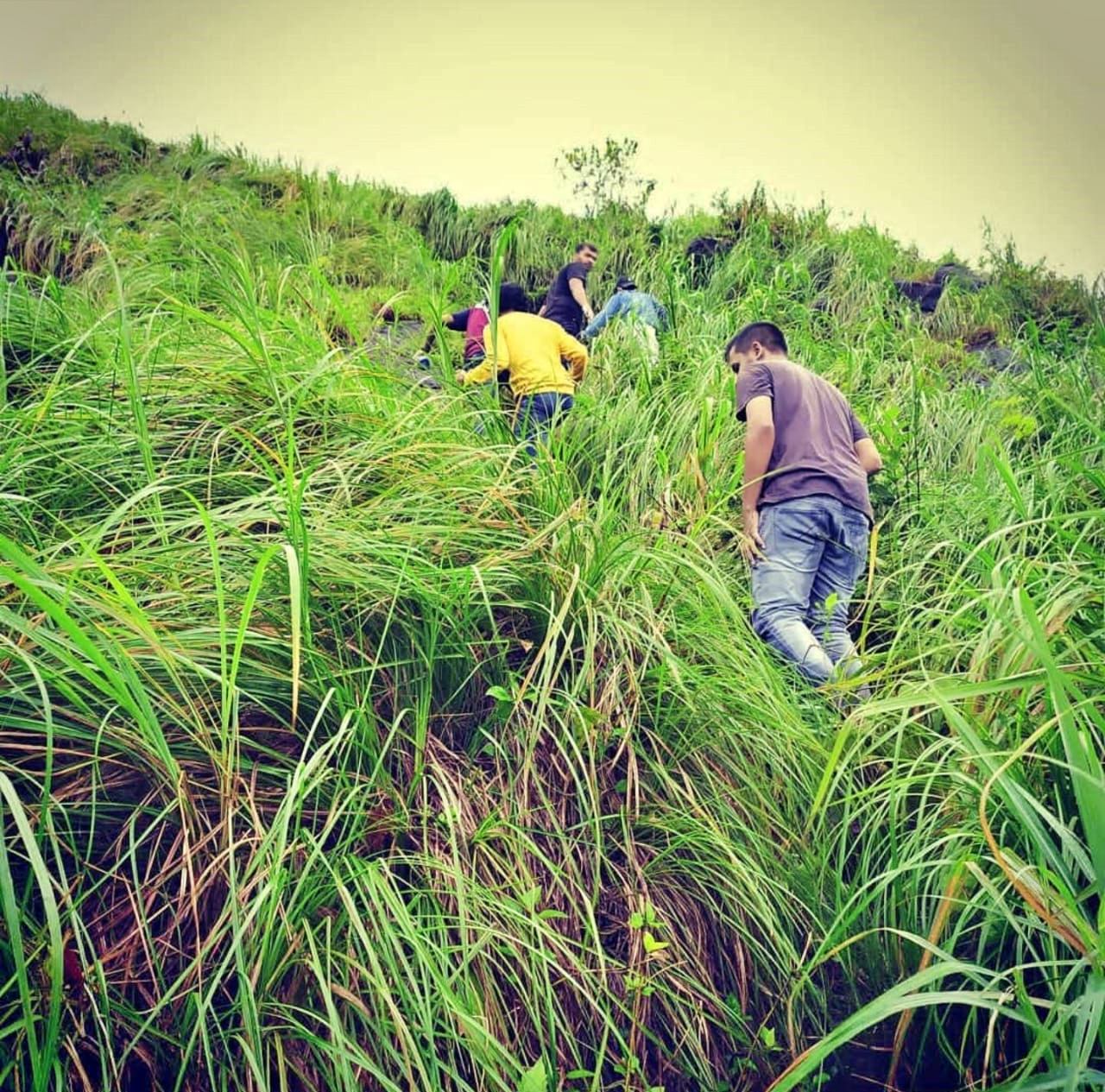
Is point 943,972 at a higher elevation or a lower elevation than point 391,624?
lower

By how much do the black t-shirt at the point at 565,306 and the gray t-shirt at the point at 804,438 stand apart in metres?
3.31

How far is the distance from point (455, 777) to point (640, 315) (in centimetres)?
370

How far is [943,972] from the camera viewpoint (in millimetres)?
1132

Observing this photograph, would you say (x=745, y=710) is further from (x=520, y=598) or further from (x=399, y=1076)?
(x=399, y=1076)

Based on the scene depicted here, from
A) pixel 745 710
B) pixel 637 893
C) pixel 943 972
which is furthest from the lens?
pixel 745 710

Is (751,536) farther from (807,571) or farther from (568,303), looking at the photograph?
(568,303)

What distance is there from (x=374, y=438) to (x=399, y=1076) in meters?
1.40

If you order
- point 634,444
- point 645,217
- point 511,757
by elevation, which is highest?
point 645,217

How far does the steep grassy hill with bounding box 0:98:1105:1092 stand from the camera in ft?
4.08

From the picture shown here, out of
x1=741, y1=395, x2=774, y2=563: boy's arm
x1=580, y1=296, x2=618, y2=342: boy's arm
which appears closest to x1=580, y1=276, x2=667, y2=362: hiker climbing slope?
x1=580, y1=296, x2=618, y2=342: boy's arm

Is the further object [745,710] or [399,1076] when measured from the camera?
[745,710]

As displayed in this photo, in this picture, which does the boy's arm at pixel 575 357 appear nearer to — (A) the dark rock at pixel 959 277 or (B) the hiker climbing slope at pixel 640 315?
(B) the hiker climbing slope at pixel 640 315

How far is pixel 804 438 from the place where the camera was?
9.05ft

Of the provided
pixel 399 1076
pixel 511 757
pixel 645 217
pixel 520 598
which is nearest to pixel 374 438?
pixel 520 598
